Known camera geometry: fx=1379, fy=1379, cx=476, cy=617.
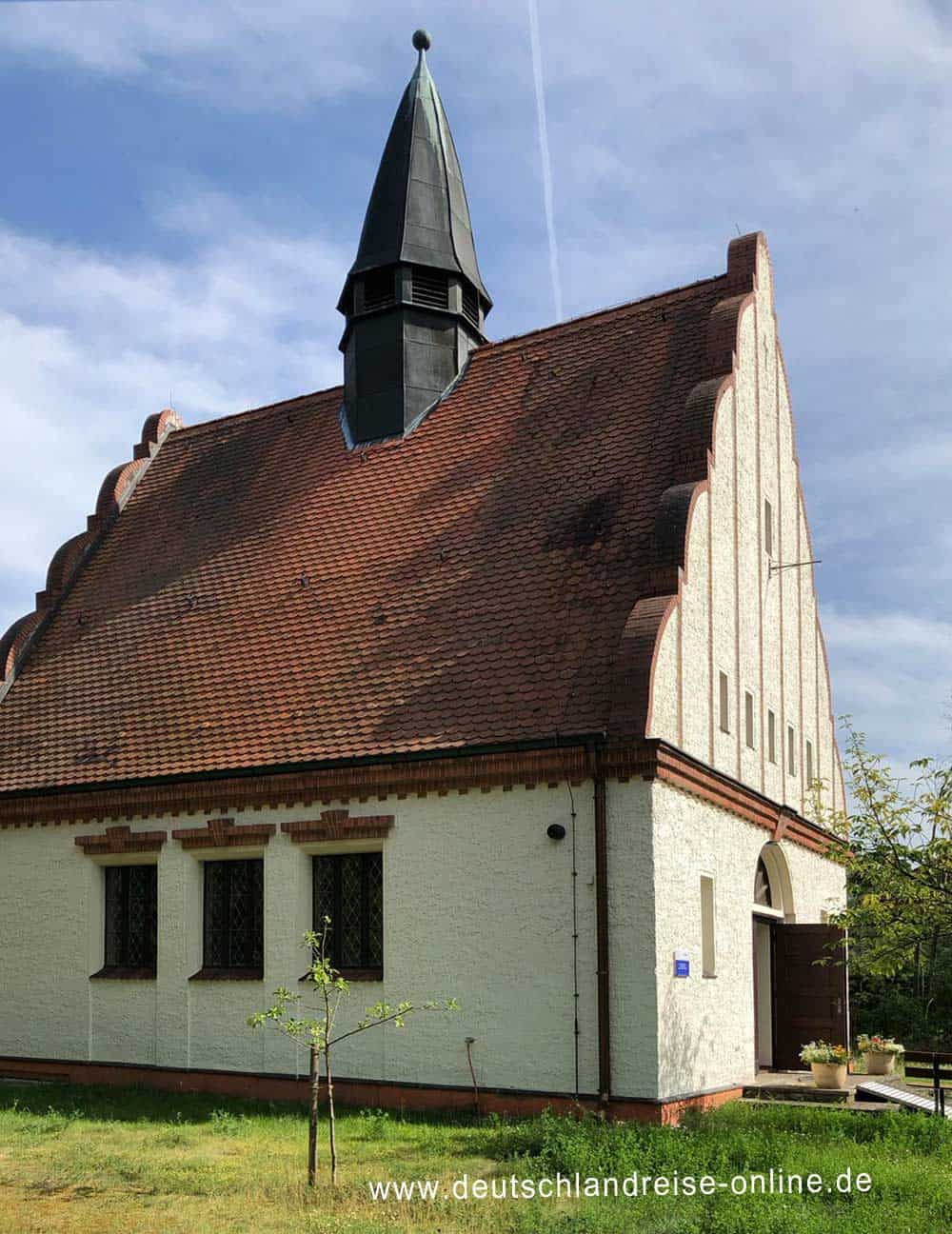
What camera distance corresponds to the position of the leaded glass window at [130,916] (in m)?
20.3

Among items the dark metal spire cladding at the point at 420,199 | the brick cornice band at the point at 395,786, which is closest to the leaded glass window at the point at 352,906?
the brick cornice band at the point at 395,786

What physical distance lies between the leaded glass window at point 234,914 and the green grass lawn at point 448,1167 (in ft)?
8.85

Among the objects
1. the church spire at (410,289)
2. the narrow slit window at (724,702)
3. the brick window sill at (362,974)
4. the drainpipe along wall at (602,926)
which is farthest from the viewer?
the church spire at (410,289)

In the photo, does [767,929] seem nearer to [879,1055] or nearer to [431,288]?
[879,1055]

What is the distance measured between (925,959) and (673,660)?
17.7 m

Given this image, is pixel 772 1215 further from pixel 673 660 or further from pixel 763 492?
pixel 763 492

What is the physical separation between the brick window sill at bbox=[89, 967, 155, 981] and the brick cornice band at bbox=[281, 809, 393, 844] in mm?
3323

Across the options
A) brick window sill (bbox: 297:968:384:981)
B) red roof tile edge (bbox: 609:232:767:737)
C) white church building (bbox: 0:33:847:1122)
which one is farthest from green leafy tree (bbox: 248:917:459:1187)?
red roof tile edge (bbox: 609:232:767:737)

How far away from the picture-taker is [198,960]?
19594mm

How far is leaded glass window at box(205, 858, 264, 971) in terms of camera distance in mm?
19203

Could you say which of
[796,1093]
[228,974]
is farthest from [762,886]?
[228,974]

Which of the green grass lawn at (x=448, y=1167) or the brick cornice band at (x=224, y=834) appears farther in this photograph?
the brick cornice band at (x=224, y=834)

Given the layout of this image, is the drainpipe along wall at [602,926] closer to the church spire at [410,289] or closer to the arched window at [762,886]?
the arched window at [762,886]

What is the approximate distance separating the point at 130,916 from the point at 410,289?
1211 cm
